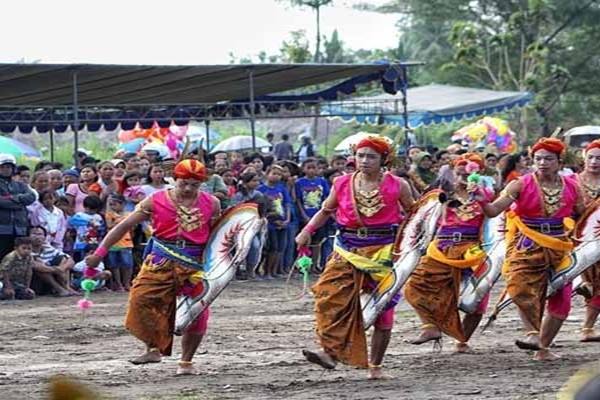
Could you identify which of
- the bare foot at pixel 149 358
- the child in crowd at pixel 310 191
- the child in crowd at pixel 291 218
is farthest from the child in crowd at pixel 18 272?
the bare foot at pixel 149 358

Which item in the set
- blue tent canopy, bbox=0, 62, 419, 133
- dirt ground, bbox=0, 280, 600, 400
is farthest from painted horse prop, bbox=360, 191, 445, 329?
blue tent canopy, bbox=0, 62, 419, 133

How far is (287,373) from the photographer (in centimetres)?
982

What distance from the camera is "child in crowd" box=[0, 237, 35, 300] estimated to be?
15570 millimetres

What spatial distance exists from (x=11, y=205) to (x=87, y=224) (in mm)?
1147

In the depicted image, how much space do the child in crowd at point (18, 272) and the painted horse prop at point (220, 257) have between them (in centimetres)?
593

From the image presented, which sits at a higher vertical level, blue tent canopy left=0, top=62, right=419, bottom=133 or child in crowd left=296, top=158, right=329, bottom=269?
blue tent canopy left=0, top=62, right=419, bottom=133

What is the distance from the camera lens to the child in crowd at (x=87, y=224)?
16453 mm

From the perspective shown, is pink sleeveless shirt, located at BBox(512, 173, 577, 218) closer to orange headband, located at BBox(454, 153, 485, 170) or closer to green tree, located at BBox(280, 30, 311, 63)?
→ orange headband, located at BBox(454, 153, 485, 170)

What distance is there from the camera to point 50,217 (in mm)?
16062

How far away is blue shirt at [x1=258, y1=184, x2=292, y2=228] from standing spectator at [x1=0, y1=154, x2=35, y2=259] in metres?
3.89

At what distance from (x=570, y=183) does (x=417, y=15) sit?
37.4 meters

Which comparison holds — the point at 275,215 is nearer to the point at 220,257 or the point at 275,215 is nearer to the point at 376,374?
the point at 220,257

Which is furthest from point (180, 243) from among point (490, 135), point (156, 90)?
point (490, 135)

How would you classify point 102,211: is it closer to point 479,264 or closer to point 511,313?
point 511,313
